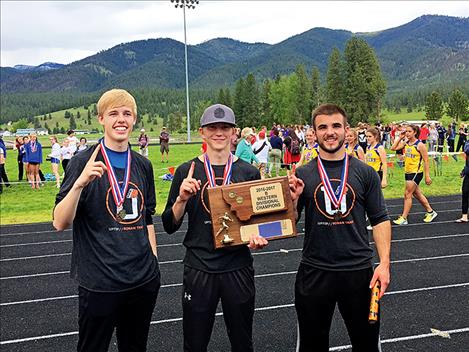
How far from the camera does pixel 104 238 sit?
3.05 meters

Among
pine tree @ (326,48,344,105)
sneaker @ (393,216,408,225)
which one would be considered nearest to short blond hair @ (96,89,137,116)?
sneaker @ (393,216,408,225)

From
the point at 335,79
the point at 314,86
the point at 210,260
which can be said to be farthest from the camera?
the point at 314,86

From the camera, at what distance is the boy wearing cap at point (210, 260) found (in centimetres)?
333

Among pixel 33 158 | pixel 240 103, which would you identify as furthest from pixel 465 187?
pixel 240 103

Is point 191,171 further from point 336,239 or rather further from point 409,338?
point 409,338

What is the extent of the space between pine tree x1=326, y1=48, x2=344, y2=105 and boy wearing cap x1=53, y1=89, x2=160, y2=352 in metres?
76.4

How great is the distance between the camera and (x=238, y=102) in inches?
3861

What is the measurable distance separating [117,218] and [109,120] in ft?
2.04

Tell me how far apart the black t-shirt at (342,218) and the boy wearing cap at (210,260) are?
48cm

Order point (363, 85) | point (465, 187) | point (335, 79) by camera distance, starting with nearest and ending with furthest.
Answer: point (465, 187) < point (363, 85) < point (335, 79)

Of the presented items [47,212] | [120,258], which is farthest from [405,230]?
[47,212]

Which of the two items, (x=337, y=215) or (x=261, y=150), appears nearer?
(x=337, y=215)

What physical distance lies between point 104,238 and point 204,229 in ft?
2.27

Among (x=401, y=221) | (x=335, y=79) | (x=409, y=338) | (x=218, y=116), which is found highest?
(x=335, y=79)
